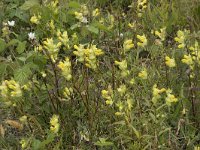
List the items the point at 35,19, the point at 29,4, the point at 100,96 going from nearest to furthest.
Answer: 1. the point at 100,96
2. the point at 35,19
3. the point at 29,4

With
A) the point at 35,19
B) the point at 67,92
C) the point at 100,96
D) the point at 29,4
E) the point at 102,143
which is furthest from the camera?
the point at 29,4

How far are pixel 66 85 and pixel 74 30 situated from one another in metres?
0.76

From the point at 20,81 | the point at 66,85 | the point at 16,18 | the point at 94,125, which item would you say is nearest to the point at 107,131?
the point at 94,125

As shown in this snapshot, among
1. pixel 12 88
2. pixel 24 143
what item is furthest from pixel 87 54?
pixel 24 143

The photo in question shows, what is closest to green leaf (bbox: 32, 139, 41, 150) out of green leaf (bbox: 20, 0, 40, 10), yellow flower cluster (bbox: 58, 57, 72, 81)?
yellow flower cluster (bbox: 58, 57, 72, 81)

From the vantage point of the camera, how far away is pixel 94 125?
7.61 feet

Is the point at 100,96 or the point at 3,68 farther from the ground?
the point at 3,68

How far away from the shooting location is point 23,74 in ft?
7.80

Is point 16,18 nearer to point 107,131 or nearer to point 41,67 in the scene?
point 41,67

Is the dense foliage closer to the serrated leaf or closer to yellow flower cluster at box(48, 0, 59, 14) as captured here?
the serrated leaf

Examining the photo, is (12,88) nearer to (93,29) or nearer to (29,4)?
(93,29)

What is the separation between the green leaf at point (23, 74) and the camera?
2.35m

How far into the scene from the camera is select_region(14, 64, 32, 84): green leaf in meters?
2.35

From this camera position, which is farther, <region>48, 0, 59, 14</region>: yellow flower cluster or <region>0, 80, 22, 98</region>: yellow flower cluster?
<region>48, 0, 59, 14</region>: yellow flower cluster
